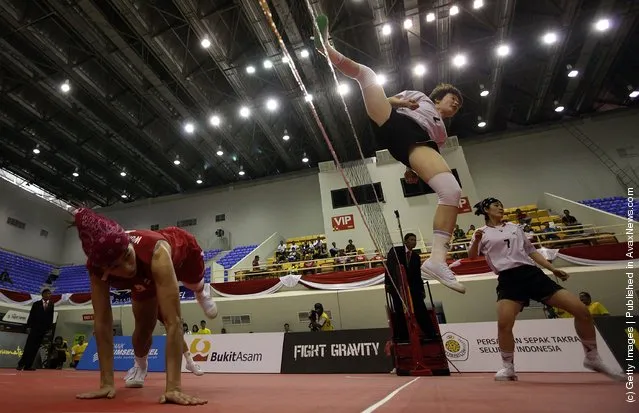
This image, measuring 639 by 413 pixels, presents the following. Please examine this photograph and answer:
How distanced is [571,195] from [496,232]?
43.8 feet

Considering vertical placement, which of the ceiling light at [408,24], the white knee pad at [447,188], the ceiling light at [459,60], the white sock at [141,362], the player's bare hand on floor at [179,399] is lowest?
the player's bare hand on floor at [179,399]

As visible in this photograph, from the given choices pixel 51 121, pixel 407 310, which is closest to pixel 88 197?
pixel 51 121

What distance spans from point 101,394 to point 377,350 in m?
3.68

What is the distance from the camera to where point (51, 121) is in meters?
12.2

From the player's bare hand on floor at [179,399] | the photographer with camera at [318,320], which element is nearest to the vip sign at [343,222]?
the photographer with camera at [318,320]

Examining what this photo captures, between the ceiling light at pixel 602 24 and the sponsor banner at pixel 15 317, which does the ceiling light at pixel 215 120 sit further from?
the ceiling light at pixel 602 24

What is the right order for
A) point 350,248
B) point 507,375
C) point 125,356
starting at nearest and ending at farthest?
1. point 507,375
2. point 125,356
3. point 350,248

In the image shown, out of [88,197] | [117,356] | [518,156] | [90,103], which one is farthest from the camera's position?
[88,197]

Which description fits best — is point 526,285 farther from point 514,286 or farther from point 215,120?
point 215,120

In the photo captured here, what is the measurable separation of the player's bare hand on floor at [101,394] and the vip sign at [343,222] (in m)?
11.9

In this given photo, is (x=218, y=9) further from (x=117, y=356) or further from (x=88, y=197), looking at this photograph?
(x=88, y=197)

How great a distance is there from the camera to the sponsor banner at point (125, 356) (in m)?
6.09

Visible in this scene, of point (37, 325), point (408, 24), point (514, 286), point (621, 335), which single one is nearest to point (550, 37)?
point (408, 24)

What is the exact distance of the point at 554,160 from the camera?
13.7 meters
